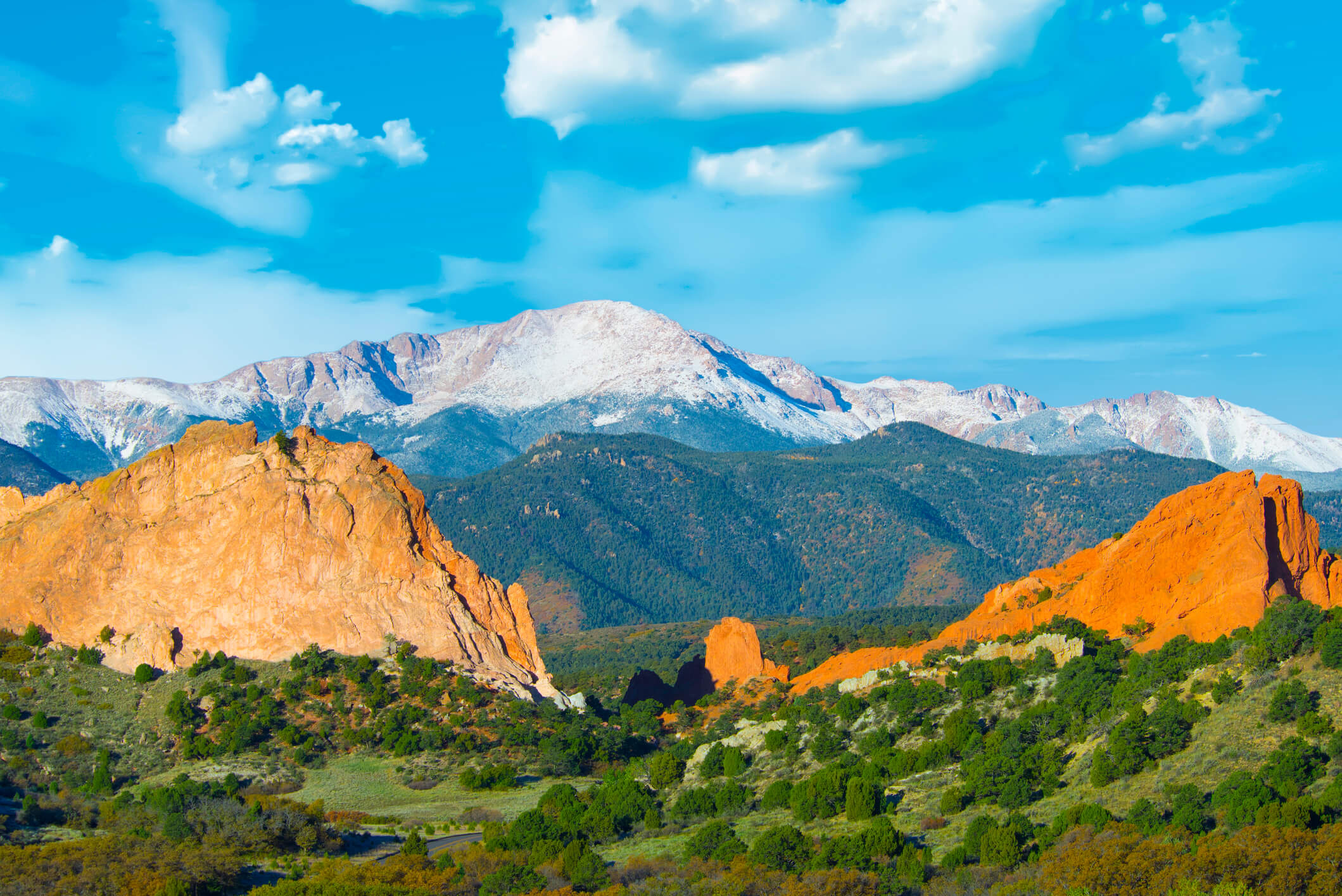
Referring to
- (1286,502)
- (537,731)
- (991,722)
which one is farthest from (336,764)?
(1286,502)

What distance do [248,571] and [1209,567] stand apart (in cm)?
7854

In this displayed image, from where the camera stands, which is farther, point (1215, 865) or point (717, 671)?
point (717, 671)

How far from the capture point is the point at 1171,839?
5053cm

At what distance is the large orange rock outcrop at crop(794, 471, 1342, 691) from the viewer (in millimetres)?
78562

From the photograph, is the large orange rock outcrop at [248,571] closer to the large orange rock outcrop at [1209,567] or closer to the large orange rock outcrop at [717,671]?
the large orange rock outcrop at [717,671]

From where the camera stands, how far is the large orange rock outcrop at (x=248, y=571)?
96000 mm

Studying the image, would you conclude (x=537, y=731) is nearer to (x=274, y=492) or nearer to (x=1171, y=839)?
(x=274, y=492)

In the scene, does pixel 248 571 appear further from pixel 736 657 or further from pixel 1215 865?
pixel 1215 865

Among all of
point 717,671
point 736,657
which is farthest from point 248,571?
point 736,657

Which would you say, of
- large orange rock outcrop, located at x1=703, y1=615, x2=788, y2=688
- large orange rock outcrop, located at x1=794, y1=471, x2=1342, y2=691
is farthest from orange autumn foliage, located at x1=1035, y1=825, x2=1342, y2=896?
large orange rock outcrop, located at x1=703, y1=615, x2=788, y2=688

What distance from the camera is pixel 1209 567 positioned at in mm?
81375

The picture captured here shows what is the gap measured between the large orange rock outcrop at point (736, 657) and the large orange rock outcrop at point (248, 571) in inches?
1096

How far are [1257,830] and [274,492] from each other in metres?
81.4

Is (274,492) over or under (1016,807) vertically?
over
